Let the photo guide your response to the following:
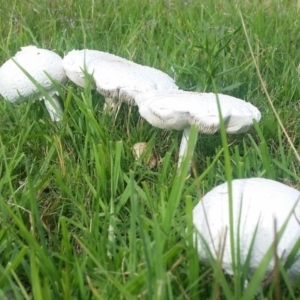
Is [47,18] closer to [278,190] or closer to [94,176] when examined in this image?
[94,176]

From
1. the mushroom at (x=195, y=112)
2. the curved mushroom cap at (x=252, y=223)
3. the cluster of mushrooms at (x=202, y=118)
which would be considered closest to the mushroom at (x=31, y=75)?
the cluster of mushrooms at (x=202, y=118)

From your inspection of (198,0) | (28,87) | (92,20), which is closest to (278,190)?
(28,87)

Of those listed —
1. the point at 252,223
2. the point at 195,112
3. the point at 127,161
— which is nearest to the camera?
the point at 252,223

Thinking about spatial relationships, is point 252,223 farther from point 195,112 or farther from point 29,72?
point 29,72

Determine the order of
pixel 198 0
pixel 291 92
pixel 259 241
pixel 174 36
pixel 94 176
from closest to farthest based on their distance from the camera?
1. pixel 259 241
2. pixel 94 176
3. pixel 291 92
4. pixel 174 36
5. pixel 198 0

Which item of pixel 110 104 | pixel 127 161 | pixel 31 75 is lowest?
pixel 127 161

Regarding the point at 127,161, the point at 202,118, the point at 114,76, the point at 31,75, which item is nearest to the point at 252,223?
the point at 202,118
